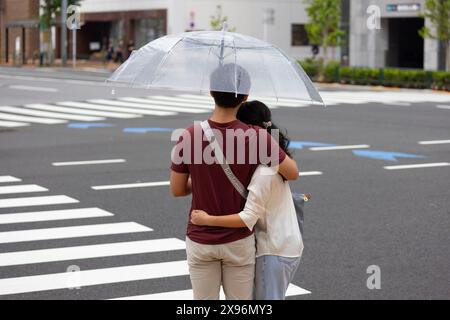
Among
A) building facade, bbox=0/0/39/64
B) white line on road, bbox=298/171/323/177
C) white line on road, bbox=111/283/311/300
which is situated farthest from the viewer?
building facade, bbox=0/0/39/64

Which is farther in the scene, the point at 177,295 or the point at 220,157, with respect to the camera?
the point at 177,295

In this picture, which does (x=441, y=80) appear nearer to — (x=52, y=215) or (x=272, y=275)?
(x=52, y=215)

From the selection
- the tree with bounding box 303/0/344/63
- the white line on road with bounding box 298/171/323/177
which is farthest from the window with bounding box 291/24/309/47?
the white line on road with bounding box 298/171/323/177

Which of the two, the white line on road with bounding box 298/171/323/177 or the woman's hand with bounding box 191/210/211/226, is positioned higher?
the woman's hand with bounding box 191/210/211/226

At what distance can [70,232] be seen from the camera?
32.3 ft

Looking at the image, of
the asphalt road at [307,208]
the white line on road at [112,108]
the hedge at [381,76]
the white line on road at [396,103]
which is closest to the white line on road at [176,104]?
the white line on road at [112,108]

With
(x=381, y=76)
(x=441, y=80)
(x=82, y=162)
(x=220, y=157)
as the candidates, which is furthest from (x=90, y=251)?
(x=381, y=76)

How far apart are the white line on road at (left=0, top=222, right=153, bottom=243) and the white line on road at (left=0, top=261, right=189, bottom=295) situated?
1547mm

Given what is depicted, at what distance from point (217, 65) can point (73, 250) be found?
14.4ft

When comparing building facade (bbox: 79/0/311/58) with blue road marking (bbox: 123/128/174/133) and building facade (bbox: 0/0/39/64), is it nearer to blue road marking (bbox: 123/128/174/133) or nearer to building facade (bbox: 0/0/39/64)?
building facade (bbox: 0/0/39/64)

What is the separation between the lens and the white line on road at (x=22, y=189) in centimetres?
1255

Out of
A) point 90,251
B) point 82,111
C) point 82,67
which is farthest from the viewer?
point 82,67

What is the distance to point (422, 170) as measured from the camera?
14578 millimetres

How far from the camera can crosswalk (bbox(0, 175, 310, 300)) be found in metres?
7.61
